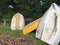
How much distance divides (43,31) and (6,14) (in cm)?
281

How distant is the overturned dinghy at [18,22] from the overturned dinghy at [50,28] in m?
1.03

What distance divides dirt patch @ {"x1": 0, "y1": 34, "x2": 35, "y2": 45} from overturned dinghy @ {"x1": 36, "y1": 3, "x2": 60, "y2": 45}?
0.33 metres

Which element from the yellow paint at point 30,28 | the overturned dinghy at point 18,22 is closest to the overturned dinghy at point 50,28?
the yellow paint at point 30,28

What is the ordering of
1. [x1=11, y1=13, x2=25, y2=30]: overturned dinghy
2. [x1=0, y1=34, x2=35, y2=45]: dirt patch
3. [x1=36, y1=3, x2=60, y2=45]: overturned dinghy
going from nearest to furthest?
[x1=36, y1=3, x2=60, y2=45]: overturned dinghy < [x1=0, y1=34, x2=35, y2=45]: dirt patch < [x1=11, y1=13, x2=25, y2=30]: overturned dinghy

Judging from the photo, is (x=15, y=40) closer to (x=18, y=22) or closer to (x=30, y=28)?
(x=30, y=28)

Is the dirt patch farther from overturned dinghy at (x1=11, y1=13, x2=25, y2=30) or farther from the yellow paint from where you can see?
overturned dinghy at (x1=11, y1=13, x2=25, y2=30)

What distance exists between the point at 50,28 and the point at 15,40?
1.14 meters

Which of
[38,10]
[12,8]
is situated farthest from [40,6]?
[12,8]

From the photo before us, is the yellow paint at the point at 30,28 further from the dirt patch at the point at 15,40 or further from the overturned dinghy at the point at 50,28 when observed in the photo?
the dirt patch at the point at 15,40

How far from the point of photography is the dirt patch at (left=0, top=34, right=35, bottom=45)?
757 cm

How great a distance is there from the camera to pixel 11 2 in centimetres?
1032

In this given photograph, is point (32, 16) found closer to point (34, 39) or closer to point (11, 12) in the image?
point (11, 12)

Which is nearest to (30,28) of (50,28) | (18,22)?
(18,22)

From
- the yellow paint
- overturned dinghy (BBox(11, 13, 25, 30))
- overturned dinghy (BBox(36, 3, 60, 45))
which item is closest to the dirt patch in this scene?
overturned dinghy (BBox(36, 3, 60, 45))
